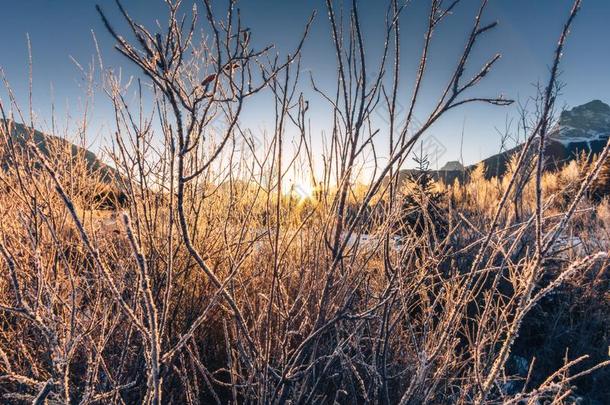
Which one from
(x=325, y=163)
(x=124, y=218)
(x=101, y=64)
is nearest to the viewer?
(x=124, y=218)

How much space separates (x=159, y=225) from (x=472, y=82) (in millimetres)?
2296

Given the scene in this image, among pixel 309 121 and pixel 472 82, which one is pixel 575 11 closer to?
pixel 472 82

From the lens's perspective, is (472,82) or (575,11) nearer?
(575,11)

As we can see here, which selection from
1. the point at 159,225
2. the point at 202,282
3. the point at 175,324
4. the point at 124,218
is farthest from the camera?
the point at 159,225

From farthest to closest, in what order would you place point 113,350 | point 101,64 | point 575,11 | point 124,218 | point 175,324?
point 175,324, point 113,350, point 101,64, point 575,11, point 124,218

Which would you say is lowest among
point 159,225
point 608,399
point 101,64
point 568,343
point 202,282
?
point 608,399

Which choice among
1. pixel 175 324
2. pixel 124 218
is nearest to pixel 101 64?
pixel 175 324

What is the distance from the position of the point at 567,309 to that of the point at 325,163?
9.23ft

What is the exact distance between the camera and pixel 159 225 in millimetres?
2617

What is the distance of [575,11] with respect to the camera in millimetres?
655

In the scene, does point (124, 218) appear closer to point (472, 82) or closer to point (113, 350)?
point (472, 82)

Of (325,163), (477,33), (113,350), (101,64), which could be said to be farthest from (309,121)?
(113,350)

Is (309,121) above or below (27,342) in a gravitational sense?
above

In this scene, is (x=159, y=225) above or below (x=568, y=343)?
above
